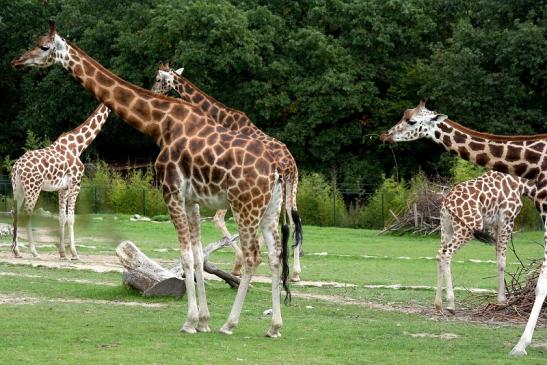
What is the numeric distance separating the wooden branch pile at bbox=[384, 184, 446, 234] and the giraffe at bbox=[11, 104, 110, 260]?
512 inches

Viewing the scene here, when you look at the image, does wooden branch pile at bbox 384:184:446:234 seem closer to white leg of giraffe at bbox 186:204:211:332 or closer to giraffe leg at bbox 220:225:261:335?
white leg of giraffe at bbox 186:204:211:332

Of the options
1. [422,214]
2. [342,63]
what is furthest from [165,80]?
[342,63]

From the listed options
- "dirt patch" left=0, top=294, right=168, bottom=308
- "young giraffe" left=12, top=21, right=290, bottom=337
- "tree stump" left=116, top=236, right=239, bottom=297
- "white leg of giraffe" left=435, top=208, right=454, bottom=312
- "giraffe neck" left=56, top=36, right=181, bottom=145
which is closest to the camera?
"young giraffe" left=12, top=21, right=290, bottom=337

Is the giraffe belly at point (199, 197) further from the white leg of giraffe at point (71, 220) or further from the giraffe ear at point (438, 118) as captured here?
the white leg of giraffe at point (71, 220)

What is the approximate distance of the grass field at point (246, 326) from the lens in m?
11.1

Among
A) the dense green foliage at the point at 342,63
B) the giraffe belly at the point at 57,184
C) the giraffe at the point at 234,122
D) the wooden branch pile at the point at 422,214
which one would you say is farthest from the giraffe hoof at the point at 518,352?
the dense green foliage at the point at 342,63

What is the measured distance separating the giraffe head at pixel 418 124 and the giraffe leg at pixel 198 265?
3325 millimetres

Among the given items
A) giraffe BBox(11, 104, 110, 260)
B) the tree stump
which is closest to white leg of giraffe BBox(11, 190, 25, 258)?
giraffe BBox(11, 104, 110, 260)

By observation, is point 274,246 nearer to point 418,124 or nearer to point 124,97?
point 124,97

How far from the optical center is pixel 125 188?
39.6 meters

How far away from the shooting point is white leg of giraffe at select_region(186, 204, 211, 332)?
1265cm

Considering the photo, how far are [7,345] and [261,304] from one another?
5.09m

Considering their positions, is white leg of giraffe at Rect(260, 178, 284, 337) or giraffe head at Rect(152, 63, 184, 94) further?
giraffe head at Rect(152, 63, 184, 94)

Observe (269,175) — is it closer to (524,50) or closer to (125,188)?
(125,188)
